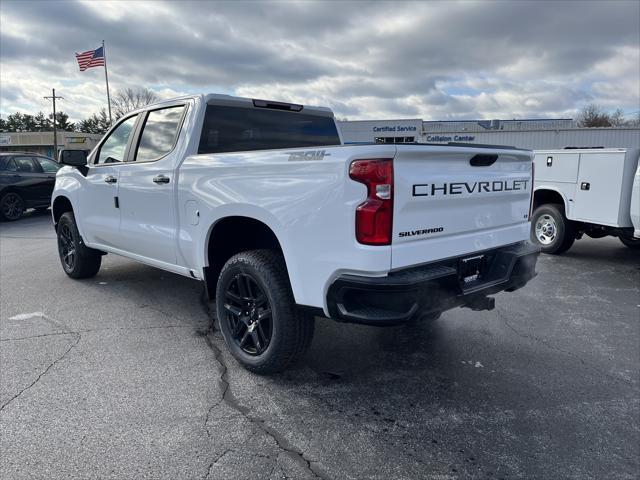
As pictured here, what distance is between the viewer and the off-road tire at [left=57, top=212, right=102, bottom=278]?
5633 mm

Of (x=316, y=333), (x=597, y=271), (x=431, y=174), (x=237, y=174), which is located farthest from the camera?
(x=597, y=271)

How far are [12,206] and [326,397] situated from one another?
12.0 m

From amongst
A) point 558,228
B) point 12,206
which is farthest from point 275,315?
point 12,206

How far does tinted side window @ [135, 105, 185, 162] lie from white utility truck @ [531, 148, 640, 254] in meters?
5.96

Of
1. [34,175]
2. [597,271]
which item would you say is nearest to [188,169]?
[597,271]

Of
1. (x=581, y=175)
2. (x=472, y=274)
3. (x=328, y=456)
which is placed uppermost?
(x=581, y=175)

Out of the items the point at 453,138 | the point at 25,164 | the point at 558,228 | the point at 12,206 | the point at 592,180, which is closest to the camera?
the point at 592,180

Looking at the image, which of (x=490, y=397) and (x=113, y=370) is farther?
(x=113, y=370)

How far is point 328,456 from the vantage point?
253 centimetres

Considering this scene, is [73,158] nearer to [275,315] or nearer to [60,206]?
[60,206]

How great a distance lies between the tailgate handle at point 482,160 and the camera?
311cm

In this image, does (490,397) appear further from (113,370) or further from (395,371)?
(113,370)

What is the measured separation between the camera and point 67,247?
6016 millimetres

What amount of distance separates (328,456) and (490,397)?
1268 mm
